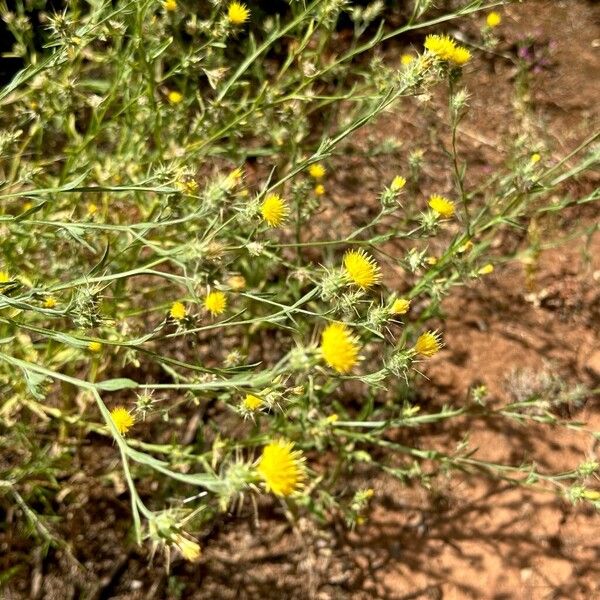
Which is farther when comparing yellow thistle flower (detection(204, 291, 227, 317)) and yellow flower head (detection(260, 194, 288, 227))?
yellow thistle flower (detection(204, 291, 227, 317))

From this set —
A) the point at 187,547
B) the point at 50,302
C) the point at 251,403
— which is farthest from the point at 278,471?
the point at 50,302

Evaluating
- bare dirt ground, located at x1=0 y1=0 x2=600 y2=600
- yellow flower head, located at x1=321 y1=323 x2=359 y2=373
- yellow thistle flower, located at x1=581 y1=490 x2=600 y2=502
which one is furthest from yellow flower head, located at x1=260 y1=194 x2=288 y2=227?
bare dirt ground, located at x1=0 y1=0 x2=600 y2=600

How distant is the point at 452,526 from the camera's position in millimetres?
2736

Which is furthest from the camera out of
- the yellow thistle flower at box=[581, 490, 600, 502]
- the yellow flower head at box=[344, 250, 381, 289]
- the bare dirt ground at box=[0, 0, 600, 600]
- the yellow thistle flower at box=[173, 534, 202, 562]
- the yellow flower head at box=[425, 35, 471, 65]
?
the bare dirt ground at box=[0, 0, 600, 600]

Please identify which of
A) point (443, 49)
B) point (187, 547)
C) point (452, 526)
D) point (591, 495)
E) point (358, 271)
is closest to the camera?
point (187, 547)

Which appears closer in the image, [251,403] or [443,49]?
[251,403]

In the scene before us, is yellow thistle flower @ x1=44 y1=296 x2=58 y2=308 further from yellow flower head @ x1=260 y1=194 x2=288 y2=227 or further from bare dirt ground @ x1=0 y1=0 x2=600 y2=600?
bare dirt ground @ x1=0 y1=0 x2=600 y2=600

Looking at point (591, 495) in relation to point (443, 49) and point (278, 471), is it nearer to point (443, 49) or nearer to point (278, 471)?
point (278, 471)

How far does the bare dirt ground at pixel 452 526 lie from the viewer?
2549 millimetres

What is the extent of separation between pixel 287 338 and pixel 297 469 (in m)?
1.52

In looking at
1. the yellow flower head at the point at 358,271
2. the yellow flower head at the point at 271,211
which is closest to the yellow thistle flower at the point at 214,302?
the yellow flower head at the point at 271,211

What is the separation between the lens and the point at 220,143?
3.16 m

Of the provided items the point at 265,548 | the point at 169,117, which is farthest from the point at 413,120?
the point at 265,548

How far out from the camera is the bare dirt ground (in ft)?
8.36
